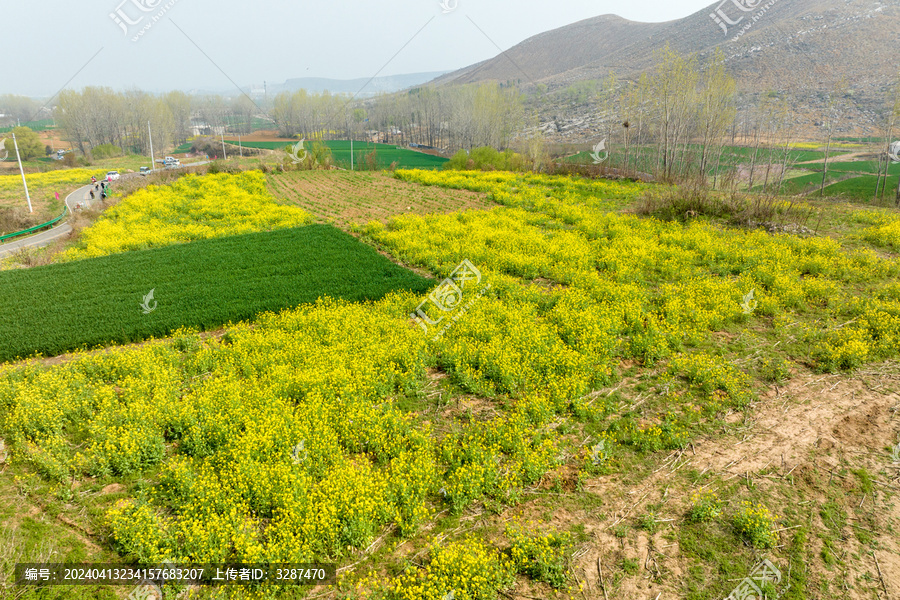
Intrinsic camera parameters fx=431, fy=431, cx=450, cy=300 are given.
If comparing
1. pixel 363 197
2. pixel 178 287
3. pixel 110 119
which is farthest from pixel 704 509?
pixel 110 119

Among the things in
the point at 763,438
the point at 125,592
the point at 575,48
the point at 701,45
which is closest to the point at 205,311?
the point at 125,592

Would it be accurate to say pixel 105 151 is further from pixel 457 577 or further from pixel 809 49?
pixel 809 49

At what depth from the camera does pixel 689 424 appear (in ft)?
27.2

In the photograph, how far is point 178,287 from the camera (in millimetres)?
15016

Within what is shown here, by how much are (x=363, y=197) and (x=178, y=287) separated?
17801mm

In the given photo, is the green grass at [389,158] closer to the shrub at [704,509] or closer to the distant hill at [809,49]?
the distant hill at [809,49]

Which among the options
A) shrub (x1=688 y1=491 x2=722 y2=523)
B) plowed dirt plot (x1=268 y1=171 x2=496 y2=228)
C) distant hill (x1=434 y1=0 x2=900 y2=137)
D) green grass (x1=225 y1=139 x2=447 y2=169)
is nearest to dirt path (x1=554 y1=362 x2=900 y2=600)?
shrub (x1=688 y1=491 x2=722 y2=523)

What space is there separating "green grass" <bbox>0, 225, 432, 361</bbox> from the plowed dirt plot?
653 centimetres

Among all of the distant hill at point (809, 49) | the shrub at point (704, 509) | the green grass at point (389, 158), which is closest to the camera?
the shrub at point (704, 509)

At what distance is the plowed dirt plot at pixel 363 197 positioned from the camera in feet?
87.1

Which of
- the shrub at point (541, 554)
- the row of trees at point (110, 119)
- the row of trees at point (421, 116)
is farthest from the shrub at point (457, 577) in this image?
the row of trees at point (110, 119)

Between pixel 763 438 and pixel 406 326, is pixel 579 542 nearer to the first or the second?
pixel 763 438

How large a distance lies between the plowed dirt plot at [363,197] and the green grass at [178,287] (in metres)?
6.53

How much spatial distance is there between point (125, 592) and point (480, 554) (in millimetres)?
4485
